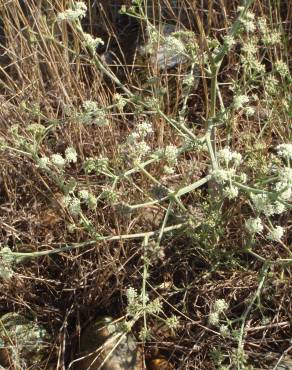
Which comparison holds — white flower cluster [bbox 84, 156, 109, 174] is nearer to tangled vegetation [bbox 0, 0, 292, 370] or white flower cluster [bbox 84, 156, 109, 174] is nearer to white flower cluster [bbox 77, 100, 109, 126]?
tangled vegetation [bbox 0, 0, 292, 370]

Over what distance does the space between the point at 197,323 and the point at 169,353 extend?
0.24 metres

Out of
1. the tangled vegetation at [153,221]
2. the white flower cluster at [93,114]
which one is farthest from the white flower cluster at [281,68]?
the white flower cluster at [93,114]

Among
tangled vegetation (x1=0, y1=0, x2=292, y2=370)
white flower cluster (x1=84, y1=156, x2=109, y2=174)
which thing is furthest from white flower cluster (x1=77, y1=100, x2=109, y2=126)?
white flower cluster (x1=84, y1=156, x2=109, y2=174)

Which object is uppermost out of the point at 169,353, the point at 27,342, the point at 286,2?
the point at 286,2

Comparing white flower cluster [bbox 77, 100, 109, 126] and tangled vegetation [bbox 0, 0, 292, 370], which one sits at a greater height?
white flower cluster [bbox 77, 100, 109, 126]

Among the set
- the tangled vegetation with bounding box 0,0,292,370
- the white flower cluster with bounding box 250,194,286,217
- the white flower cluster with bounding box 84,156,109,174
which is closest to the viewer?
the white flower cluster with bounding box 250,194,286,217

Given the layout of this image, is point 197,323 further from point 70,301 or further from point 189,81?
point 189,81

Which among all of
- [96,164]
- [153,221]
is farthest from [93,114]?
[153,221]

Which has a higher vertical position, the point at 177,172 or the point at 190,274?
the point at 177,172

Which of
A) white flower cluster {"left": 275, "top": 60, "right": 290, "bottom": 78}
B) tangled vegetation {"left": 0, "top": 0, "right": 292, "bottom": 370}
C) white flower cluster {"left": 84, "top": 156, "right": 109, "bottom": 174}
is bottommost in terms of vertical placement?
tangled vegetation {"left": 0, "top": 0, "right": 292, "bottom": 370}

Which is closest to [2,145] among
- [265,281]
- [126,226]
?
[126,226]

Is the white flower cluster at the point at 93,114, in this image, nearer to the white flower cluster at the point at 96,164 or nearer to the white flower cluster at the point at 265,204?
the white flower cluster at the point at 96,164

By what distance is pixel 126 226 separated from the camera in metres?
2.99

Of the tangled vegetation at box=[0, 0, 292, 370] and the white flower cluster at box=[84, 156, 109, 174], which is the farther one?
the tangled vegetation at box=[0, 0, 292, 370]
